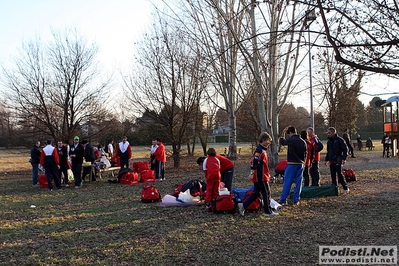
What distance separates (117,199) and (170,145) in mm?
10636

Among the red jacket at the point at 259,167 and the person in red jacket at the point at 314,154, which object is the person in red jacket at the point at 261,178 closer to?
the red jacket at the point at 259,167

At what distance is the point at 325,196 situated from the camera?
1016 cm

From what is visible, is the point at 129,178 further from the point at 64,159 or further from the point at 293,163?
the point at 293,163

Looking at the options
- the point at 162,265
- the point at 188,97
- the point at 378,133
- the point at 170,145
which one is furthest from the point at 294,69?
the point at 378,133

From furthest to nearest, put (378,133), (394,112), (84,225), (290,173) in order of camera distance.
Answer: (378,133) < (394,112) < (290,173) < (84,225)

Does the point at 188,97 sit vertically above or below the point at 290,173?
above

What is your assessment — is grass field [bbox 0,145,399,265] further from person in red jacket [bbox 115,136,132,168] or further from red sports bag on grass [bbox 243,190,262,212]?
person in red jacket [bbox 115,136,132,168]

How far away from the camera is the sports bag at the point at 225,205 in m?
8.37

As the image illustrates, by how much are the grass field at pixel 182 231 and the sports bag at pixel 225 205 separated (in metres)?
0.18

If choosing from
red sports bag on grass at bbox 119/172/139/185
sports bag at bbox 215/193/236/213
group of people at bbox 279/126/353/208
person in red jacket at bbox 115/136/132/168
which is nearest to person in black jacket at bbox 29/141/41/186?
person in red jacket at bbox 115/136/132/168

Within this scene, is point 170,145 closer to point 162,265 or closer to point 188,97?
point 188,97

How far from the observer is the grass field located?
18.6 feet

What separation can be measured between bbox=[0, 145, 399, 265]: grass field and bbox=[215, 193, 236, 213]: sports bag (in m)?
0.18

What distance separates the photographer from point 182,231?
7.07m
